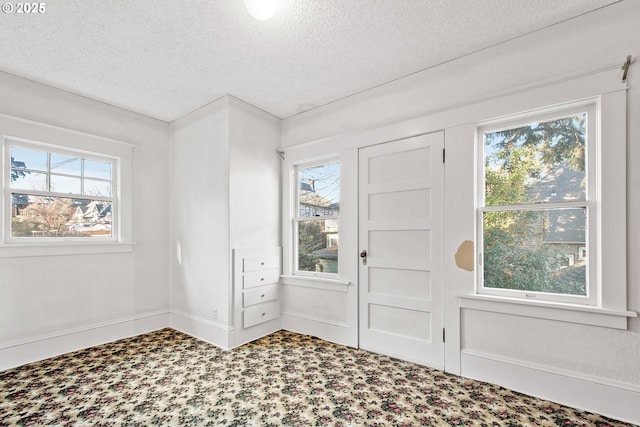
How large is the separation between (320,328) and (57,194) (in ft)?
10.3

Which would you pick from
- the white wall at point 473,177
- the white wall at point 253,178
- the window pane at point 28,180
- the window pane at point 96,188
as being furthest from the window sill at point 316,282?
the window pane at point 28,180

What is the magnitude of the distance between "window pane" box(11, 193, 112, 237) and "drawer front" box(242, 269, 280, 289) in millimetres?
1731

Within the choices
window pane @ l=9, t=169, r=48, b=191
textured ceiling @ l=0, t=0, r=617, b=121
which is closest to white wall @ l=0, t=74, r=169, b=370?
textured ceiling @ l=0, t=0, r=617, b=121

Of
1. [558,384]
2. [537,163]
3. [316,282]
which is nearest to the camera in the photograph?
[558,384]

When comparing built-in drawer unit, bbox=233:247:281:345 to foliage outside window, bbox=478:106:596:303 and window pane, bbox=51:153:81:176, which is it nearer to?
window pane, bbox=51:153:81:176

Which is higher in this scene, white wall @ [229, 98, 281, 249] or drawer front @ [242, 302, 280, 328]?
white wall @ [229, 98, 281, 249]

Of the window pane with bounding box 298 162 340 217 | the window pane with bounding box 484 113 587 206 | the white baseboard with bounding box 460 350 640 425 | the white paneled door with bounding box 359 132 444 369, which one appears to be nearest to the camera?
the white baseboard with bounding box 460 350 640 425

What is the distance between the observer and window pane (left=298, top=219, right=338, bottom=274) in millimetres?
3596

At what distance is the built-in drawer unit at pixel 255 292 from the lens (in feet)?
11.0

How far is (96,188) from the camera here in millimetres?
3498

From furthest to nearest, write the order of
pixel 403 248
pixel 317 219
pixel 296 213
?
pixel 296 213 → pixel 317 219 → pixel 403 248

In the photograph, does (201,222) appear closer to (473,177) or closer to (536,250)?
(473,177)

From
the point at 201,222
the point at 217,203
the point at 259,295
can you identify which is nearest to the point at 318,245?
the point at 259,295

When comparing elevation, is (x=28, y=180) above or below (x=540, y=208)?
above
